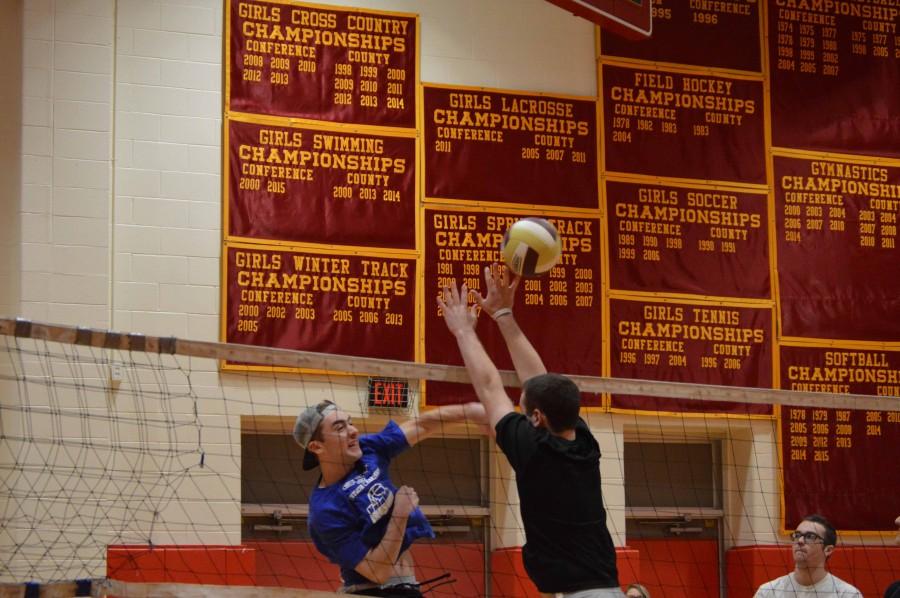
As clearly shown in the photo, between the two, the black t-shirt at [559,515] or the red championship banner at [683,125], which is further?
the red championship banner at [683,125]

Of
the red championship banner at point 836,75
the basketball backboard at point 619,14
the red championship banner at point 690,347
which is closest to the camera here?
the basketball backboard at point 619,14

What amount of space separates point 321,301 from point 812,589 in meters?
4.69

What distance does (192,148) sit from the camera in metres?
11.2

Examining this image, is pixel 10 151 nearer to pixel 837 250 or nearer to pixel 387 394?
pixel 387 394

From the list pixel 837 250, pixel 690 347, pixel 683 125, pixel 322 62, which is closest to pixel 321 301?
pixel 322 62

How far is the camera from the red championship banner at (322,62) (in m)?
11.5

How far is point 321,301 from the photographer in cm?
1138

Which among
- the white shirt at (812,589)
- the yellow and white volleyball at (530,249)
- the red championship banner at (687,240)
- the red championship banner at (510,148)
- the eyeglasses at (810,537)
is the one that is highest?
the red championship banner at (510,148)

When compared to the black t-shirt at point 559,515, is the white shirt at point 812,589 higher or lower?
lower

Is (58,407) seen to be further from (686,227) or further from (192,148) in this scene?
(686,227)

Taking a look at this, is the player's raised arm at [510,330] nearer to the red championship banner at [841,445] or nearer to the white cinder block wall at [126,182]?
the white cinder block wall at [126,182]

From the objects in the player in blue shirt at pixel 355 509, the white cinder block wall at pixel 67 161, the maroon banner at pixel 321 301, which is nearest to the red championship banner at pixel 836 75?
the maroon banner at pixel 321 301

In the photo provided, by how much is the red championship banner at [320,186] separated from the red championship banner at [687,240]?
6.84 feet

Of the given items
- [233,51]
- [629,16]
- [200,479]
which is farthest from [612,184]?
[200,479]
